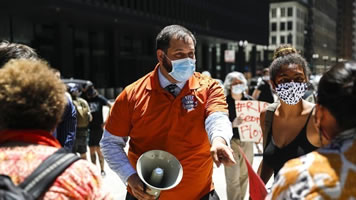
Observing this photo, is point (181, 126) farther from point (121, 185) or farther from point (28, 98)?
point (121, 185)

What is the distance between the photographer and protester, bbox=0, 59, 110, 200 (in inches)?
72.3

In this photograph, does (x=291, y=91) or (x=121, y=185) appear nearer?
(x=291, y=91)

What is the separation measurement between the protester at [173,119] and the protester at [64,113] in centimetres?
28

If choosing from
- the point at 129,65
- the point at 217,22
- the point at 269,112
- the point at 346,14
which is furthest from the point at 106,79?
the point at 346,14

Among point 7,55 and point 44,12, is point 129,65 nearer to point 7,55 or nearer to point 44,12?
point 44,12

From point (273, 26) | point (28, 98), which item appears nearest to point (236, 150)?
point (28, 98)

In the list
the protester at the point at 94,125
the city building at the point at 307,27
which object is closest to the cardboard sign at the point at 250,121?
→ the protester at the point at 94,125

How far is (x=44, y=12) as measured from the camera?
26656 millimetres

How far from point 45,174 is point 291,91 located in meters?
2.33

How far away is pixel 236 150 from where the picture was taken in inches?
262

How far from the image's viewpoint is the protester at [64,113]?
2.99 meters

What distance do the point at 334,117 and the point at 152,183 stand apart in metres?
1.45

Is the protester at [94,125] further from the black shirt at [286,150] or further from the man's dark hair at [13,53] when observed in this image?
the man's dark hair at [13,53]

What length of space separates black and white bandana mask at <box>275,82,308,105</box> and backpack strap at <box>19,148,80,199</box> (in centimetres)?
219
